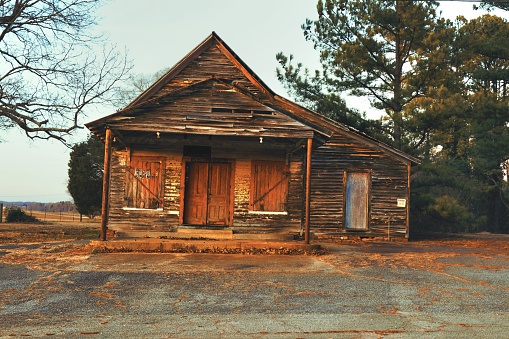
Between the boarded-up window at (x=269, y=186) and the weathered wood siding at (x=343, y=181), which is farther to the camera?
the weathered wood siding at (x=343, y=181)

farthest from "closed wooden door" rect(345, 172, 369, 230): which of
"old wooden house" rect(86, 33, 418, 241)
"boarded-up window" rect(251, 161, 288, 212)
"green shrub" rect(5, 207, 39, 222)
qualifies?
"green shrub" rect(5, 207, 39, 222)

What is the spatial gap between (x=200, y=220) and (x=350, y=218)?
643cm

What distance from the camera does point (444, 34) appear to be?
2684 cm

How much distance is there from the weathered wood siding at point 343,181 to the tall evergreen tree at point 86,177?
858 inches

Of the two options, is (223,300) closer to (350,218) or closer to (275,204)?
(275,204)

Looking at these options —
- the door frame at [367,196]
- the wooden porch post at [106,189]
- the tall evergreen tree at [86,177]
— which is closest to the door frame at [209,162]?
the wooden porch post at [106,189]

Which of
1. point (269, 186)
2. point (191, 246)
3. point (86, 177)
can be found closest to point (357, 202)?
point (269, 186)

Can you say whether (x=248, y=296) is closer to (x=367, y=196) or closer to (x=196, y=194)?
(x=196, y=194)

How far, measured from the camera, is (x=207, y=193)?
18.8 m

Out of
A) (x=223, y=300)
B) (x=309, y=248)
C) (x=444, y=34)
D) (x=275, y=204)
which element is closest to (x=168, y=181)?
(x=275, y=204)

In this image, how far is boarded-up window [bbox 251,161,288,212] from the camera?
736 inches

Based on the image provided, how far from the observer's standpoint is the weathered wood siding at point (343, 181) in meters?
21.4

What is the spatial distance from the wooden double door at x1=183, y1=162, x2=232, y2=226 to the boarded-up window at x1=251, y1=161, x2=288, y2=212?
3.00 feet

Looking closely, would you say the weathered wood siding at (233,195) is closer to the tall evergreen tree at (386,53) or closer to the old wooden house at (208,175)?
the old wooden house at (208,175)
